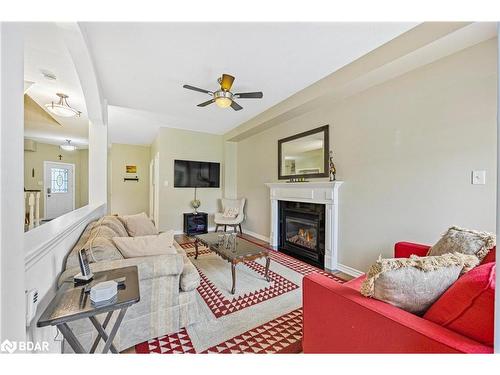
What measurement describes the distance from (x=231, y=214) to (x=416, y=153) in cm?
366

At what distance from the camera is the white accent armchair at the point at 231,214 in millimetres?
4754

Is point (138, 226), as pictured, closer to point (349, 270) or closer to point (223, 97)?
point (223, 97)

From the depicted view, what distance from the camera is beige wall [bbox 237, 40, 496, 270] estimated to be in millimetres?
1717

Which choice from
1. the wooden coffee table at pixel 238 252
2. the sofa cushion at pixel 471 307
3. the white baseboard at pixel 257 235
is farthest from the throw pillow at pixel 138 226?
the sofa cushion at pixel 471 307

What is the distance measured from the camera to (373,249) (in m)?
2.45

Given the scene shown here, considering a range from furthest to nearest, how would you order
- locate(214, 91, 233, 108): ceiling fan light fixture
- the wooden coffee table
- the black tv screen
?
the black tv screen, locate(214, 91, 233, 108): ceiling fan light fixture, the wooden coffee table

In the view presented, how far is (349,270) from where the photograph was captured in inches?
107

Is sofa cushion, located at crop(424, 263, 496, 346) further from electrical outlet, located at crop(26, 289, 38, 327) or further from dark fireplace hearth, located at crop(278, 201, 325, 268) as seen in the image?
dark fireplace hearth, located at crop(278, 201, 325, 268)

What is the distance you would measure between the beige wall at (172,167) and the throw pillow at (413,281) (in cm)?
467

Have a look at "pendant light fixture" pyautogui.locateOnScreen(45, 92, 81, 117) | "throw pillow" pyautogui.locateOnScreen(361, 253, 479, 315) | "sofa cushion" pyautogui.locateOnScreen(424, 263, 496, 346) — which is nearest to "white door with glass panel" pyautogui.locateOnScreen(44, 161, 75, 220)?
"pendant light fixture" pyautogui.locateOnScreen(45, 92, 81, 117)

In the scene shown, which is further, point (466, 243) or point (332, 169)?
point (332, 169)

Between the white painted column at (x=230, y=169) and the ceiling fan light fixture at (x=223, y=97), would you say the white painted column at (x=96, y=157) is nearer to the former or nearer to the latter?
the ceiling fan light fixture at (x=223, y=97)

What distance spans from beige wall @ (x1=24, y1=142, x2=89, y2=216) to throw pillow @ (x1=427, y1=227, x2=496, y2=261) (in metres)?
8.41

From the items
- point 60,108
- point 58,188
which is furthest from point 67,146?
point 60,108
